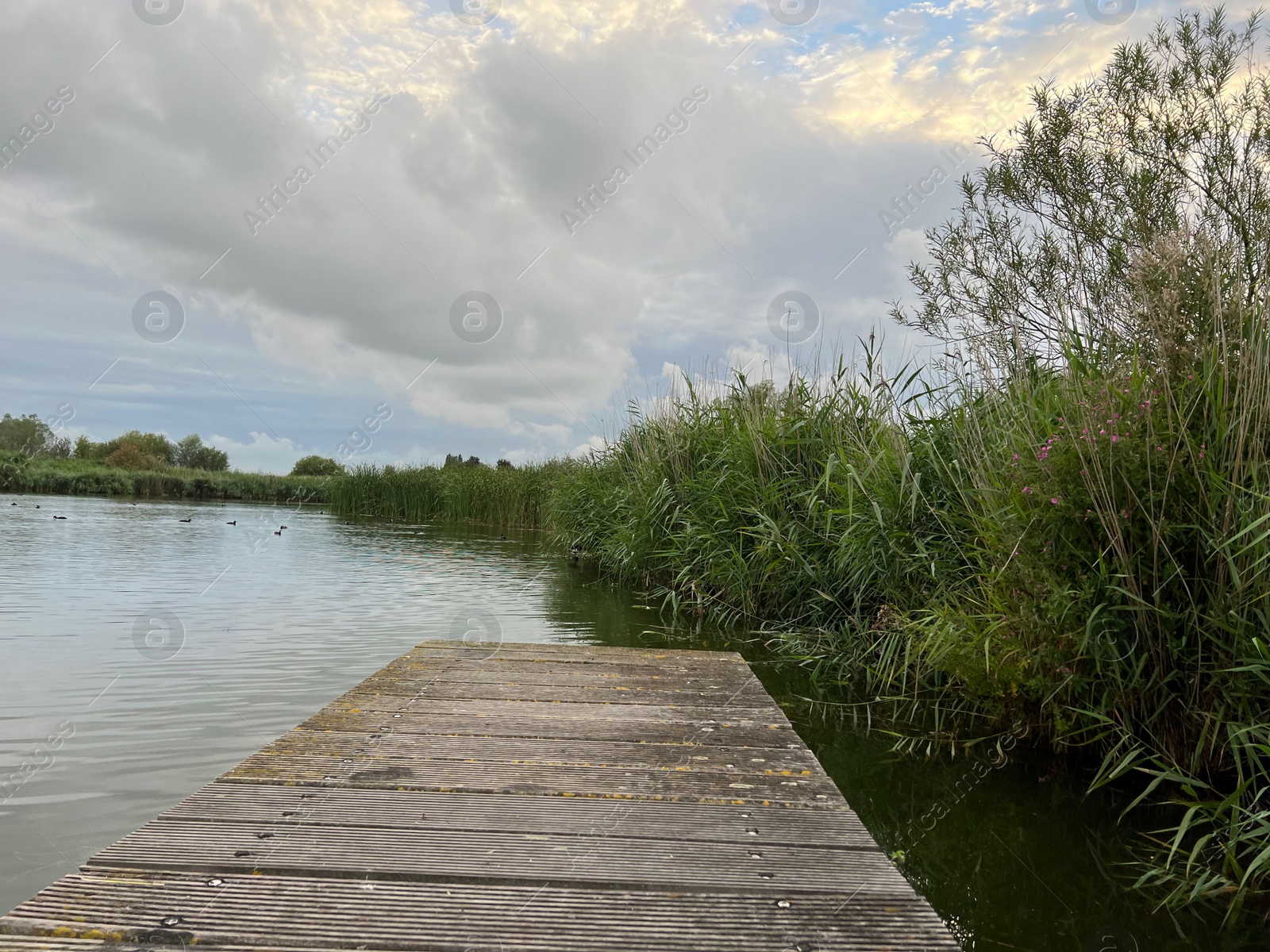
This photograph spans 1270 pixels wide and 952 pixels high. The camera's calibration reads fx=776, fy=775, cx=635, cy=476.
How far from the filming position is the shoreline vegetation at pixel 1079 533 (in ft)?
8.48

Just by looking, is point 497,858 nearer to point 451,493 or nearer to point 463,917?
point 463,917

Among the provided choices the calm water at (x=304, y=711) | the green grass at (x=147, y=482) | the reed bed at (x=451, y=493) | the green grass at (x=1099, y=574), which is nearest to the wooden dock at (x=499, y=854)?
the calm water at (x=304, y=711)

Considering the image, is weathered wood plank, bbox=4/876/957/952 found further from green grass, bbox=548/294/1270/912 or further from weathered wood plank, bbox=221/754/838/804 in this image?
green grass, bbox=548/294/1270/912

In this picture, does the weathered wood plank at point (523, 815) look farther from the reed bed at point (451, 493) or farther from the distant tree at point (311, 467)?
the distant tree at point (311, 467)

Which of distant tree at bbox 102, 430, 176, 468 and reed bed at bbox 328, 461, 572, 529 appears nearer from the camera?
reed bed at bbox 328, 461, 572, 529

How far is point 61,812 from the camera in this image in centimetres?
273

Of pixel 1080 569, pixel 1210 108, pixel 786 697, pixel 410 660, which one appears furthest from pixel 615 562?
pixel 1210 108

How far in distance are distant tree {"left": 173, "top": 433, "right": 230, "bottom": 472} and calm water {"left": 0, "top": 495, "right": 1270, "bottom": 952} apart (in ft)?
103

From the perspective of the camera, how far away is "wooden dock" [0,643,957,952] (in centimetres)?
141

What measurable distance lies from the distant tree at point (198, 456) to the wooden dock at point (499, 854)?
41140mm

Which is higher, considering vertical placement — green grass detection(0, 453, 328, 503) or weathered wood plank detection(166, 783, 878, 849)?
green grass detection(0, 453, 328, 503)

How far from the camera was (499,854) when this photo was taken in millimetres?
1703

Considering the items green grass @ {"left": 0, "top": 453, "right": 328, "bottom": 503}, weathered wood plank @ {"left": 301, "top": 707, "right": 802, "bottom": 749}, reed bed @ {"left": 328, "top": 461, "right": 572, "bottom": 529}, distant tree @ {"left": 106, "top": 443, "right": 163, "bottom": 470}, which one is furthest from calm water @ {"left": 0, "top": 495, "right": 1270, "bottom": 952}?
distant tree @ {"left": 106, "top": 443, "right": 163, "bottom": 470}

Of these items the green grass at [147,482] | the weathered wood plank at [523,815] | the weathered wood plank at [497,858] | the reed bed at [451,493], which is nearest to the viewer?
the weathered wood plank at [497,858]
